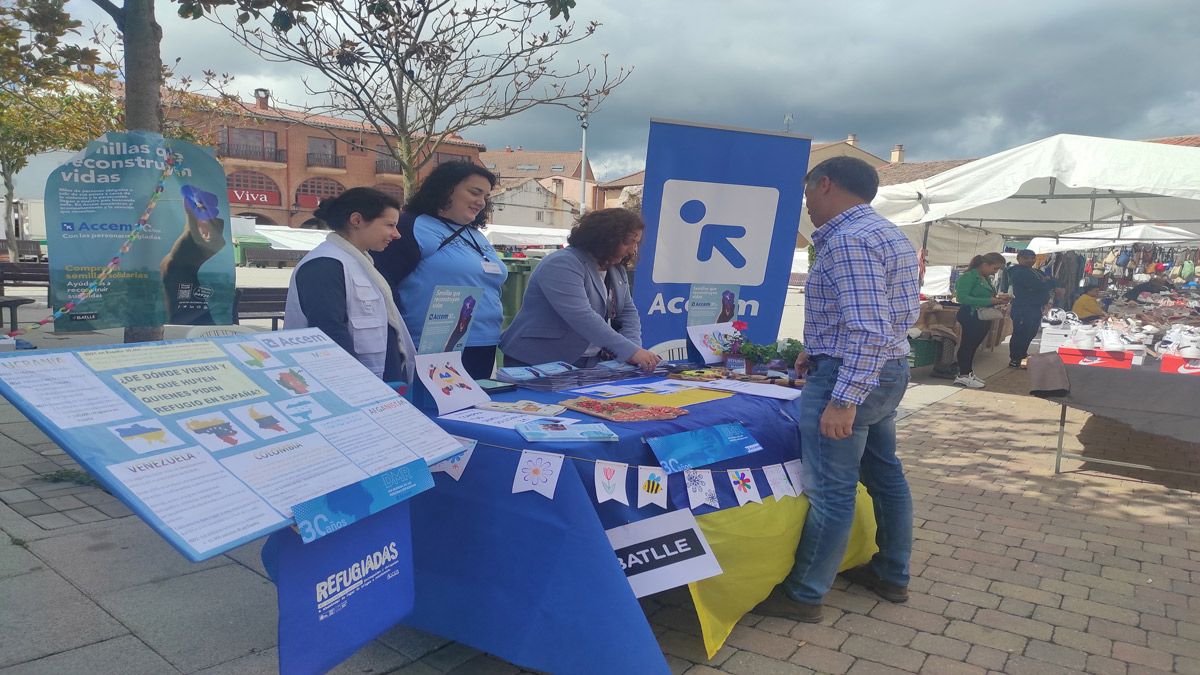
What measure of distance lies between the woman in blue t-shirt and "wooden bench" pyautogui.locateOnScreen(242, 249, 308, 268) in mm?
35374

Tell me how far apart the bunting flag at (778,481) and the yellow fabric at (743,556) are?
26 mm

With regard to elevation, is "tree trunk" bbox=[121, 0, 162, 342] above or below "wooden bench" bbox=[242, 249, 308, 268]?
above

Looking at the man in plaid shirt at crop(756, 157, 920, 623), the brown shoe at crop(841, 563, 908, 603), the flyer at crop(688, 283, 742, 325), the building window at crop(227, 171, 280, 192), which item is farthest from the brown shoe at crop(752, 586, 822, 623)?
the building window at crop(227, 171, 280, 192)

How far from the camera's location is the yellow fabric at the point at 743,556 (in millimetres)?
2572

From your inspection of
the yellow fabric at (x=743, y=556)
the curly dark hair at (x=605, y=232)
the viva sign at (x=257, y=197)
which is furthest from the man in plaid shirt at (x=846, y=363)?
the viva sign at (x=257, y=197)

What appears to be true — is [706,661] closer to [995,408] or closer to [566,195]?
[995,408]

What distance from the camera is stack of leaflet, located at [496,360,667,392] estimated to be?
9.94 feet

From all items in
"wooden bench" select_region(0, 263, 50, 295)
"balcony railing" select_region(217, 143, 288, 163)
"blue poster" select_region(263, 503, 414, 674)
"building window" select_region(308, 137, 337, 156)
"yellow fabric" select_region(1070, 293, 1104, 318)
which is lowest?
"wooden bench" select_region(0, 263, 50, 295)

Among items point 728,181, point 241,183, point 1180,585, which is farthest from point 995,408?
point 241,183

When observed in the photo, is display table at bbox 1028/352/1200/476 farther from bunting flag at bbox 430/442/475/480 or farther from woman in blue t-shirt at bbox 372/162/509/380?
bunting flag at bbox 430/442/475/480

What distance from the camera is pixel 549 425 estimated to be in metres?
2.40

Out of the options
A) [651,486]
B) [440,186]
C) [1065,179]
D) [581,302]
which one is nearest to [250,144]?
[1065,179]

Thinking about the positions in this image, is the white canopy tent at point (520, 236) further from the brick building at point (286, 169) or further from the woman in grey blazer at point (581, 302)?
the woman in grey blazer at point (581, 302)

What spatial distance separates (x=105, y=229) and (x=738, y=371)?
332 centimetres
